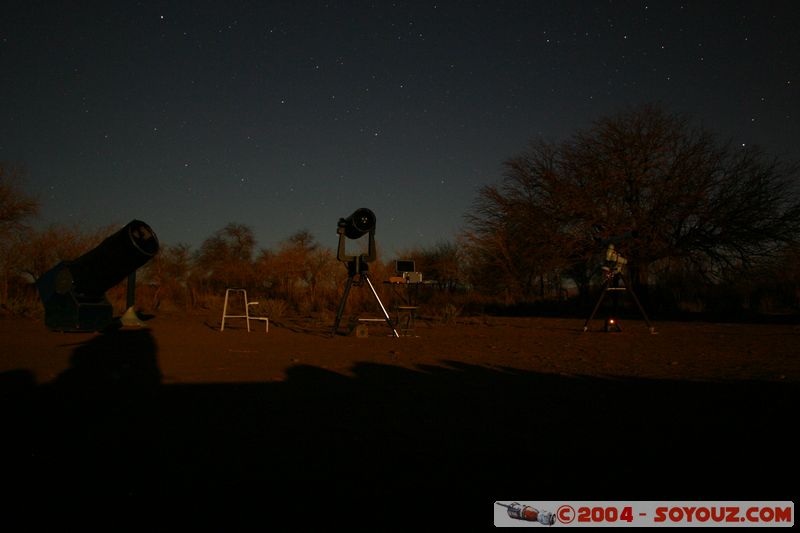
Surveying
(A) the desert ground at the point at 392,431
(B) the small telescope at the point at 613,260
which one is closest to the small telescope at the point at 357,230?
(A) the desert ground at the point at 392,431

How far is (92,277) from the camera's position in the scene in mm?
11711

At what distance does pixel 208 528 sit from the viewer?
7.27 feet

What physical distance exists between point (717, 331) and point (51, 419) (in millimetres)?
12826

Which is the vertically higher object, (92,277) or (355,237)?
(355,237)

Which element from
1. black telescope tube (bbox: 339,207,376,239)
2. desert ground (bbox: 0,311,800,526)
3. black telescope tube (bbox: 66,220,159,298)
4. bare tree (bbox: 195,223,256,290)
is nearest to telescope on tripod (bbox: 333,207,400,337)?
black telescope tube (bbox: 339,207,376,239)

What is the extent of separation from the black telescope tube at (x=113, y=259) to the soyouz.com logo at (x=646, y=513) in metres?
10.5

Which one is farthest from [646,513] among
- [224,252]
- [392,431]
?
[224,252]

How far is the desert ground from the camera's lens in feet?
8.49

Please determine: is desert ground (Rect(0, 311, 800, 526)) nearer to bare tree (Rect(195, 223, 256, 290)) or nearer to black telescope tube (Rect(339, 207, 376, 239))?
black telescope tube (Rect(339, 207, 376, 239))

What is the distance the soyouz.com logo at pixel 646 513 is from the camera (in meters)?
2.33

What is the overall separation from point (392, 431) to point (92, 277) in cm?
1030

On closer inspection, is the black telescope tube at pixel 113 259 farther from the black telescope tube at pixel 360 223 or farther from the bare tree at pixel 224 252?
the bare tree at pixel 224 252

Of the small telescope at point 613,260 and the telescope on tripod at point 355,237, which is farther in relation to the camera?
the small telescope at point 613,260

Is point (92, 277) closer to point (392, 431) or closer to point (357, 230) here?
point (357, 230)
